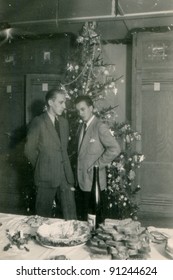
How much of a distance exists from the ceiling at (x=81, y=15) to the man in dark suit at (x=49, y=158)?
1.80 metres

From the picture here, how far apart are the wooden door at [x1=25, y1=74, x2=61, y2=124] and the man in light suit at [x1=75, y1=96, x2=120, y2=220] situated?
1716mm

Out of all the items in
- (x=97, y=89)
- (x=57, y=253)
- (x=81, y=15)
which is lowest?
(x=57, y=253)

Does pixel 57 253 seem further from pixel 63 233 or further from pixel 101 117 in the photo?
pixel 101 117

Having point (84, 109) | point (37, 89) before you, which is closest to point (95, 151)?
point (84, 109)

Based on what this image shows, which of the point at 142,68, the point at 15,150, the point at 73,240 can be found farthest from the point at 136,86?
the point at 73,240

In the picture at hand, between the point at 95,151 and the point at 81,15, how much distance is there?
85.6 inches

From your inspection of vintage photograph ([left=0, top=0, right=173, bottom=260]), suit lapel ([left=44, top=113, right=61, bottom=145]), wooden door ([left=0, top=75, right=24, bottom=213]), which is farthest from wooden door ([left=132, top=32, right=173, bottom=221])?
suit lapel ([left=44, top=113, right=61, bottom=145])

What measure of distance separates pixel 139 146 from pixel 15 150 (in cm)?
155

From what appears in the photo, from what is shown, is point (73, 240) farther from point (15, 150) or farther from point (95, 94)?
point (15, 150)

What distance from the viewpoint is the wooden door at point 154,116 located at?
4094mm

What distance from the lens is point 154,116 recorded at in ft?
13.6

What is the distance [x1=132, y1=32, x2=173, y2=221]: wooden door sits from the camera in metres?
4.09

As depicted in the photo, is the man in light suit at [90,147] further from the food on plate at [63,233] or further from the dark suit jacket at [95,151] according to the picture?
the food on plate at [63,233]

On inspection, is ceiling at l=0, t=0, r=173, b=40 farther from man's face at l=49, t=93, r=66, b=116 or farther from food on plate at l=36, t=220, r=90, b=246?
food on plate at l=36, t=220, r=90, b=246
